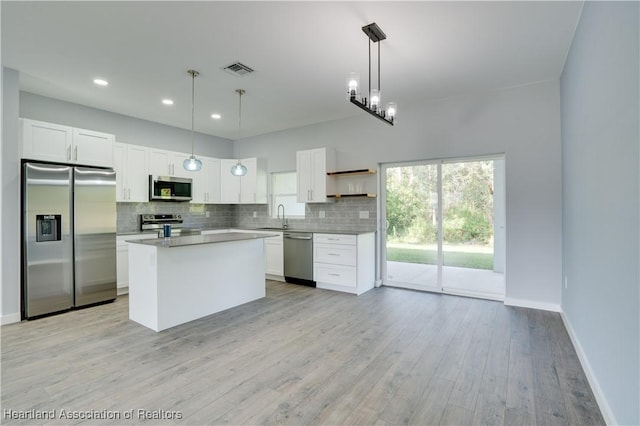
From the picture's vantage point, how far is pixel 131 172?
5.18 m

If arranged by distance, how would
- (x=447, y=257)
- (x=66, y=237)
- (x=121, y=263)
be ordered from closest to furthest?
1. (x=66, y=237)
2. (x=121, y=263)
3. (x=447, y=257)

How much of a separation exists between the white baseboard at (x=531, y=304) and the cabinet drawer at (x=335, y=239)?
221 centimetres

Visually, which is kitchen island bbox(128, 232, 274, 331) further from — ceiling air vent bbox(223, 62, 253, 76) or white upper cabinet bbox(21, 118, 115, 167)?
ceiling air vent bbox(223, 62, 253, 76)

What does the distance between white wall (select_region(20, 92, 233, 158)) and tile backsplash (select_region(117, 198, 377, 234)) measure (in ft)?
3.75

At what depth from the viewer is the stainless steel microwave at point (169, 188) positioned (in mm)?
5406

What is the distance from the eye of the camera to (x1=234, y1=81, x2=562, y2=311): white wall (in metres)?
3.89

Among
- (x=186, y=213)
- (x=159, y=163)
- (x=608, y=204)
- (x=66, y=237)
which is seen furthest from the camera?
(x=186, y=213)

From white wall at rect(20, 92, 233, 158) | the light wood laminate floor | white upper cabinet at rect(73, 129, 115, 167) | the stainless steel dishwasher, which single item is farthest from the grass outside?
white upper cabinet at rect(73, 129, 115, 167)

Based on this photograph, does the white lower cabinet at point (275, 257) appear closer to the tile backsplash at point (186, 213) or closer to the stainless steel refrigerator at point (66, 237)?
the tile backsplash at point (186, 213)

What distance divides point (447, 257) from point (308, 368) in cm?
314

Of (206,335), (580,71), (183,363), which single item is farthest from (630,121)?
(206,335)

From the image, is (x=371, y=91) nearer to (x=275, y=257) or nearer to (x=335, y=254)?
(x=335, y=254)

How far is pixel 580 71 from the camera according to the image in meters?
2.71

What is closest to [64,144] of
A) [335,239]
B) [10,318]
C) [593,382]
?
[10,318]
